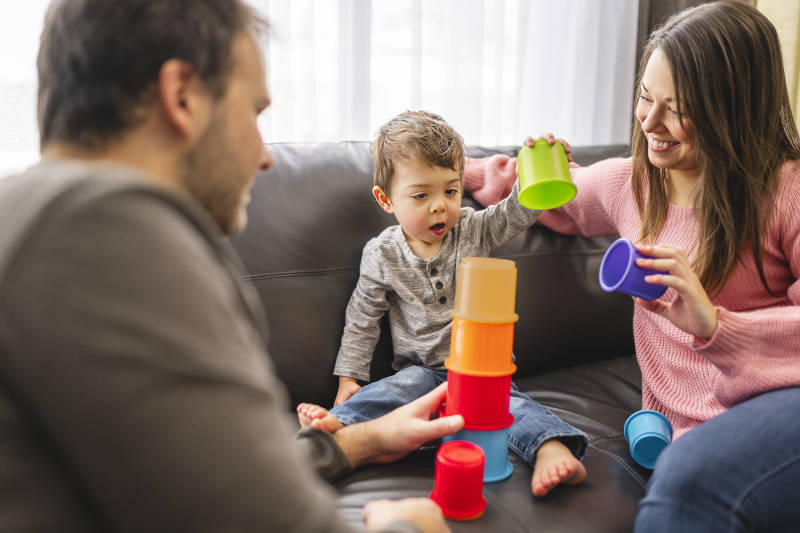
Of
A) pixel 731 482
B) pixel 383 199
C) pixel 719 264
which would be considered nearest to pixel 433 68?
pixel 383 199

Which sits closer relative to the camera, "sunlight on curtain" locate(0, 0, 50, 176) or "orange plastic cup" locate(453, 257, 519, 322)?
"orange plastic cup" locate(453, 257, 519, 322)

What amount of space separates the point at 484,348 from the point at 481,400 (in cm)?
9

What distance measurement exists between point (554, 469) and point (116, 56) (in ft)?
3.00

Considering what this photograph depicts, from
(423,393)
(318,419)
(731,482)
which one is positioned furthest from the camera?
(423,393)

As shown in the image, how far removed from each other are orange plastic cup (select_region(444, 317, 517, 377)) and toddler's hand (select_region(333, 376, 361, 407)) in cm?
34

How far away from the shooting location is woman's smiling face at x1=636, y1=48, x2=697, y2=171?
126 centimetres

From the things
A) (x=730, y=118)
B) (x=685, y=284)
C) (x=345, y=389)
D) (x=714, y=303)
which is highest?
(x=730, y=118)

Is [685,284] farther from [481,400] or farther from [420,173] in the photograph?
[420,173]

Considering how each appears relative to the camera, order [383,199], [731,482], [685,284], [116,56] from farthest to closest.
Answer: [383,199] → [685,284] → [731,482] → [116,56]

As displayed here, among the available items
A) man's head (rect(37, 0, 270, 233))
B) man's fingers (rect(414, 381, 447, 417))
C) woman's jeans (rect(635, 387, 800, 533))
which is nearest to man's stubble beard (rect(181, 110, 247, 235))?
man's head (rect(37, 0, 270, 233))

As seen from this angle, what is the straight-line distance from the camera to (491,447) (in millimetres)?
1155

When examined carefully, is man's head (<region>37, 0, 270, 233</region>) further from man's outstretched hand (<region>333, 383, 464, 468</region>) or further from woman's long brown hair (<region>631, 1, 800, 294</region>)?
woman's long brown hair (<region>631, 1, 800, 294</region>)

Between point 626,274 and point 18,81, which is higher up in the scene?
point 18,81

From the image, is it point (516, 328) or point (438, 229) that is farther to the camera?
point (516, 328)
